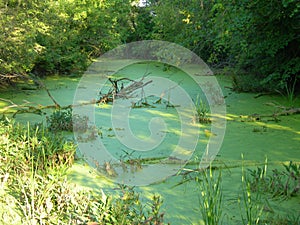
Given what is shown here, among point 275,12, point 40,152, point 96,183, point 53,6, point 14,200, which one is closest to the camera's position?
point 14,200

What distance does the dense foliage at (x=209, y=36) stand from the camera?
15.6ft

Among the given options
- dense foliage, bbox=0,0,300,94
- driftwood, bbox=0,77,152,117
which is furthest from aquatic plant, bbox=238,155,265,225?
driftwood, bbox=0,77,152,117

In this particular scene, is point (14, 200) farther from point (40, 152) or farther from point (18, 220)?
point (40, 152)

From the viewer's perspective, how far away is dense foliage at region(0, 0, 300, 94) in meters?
4.74

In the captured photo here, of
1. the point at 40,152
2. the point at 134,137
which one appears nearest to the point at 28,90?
Result: the point at 134,137

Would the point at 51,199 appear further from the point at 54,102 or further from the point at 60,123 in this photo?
the point at 54,102

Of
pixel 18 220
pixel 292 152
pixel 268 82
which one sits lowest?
pixel 18 220

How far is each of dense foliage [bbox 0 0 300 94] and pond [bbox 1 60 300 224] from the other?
1.42ft

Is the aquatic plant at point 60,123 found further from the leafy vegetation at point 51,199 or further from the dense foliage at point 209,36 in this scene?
the dense foliage at point 209,36

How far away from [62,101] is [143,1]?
10865mm

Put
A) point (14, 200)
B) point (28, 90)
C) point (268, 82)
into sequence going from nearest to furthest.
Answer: point (14, 200) → point (268, 82) → point (28, 90)

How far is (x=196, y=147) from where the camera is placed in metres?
3.62

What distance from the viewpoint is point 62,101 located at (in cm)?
587

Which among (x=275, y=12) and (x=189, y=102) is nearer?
(x=275, y=12)
